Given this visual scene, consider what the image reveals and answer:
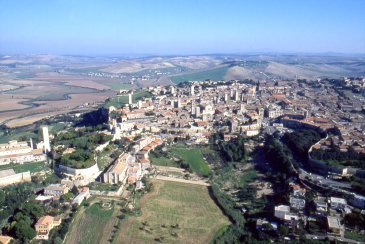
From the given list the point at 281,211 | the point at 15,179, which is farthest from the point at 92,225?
the point at 281,211

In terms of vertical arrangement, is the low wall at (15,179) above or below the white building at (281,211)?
below

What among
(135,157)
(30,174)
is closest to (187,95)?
(135,157)

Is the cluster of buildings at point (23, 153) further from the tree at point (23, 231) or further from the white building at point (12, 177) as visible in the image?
the tree at point (23, 231)

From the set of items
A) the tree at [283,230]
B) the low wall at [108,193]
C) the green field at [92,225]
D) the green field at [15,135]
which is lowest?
the green field at [15,135]

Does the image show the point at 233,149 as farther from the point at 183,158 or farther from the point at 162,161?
the point at 162,161

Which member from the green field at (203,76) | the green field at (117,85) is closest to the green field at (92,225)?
the green field at (117,85)

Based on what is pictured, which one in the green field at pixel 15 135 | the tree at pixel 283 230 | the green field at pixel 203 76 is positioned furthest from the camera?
the green field at pixel 203 76

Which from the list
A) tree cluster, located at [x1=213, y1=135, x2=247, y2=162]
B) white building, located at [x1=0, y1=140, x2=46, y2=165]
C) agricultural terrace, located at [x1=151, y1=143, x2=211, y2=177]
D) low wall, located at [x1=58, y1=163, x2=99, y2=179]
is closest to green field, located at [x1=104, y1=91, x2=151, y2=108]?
agricultural terrace, located at [x1=151, y1=143, x2=211, y2=177]
